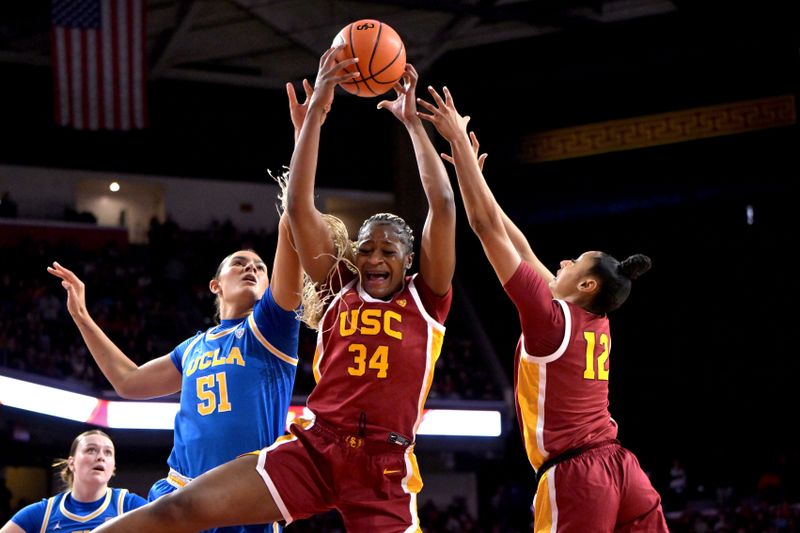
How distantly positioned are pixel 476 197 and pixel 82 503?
3.32 meters

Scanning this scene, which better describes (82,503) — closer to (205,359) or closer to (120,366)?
(120,366)

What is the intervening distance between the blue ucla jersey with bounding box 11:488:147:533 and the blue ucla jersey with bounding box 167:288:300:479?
138cm

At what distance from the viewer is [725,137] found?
861 inches

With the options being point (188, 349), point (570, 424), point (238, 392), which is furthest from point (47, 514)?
point (570, 424)

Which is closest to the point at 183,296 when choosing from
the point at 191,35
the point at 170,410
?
the point at 170,410

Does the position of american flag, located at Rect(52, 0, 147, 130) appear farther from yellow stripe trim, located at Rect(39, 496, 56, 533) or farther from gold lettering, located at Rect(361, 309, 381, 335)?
gold lettering, located at Rect(361, 309, 381, 335)

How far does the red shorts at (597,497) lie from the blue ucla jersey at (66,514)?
2650 mm

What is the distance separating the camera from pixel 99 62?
57.5 ft

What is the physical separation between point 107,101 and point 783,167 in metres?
13.1

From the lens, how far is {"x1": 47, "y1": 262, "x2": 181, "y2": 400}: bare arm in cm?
552

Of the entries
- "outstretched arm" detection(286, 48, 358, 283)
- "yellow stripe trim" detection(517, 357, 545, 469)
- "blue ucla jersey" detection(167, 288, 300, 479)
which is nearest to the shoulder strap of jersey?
"blue ucla jersey" detection(167, 288, 300, 479)

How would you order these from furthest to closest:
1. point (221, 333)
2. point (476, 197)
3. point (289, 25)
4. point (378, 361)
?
point (289, 25) < point (221, 333) < point (476, 197) < point (378, 361)

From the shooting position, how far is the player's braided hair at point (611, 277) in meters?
4.70

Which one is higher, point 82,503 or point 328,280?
point 328,280
